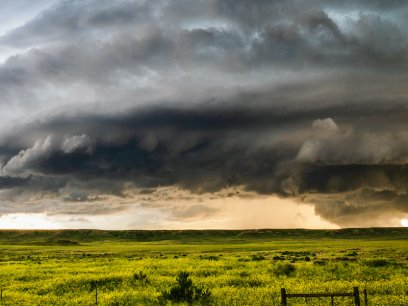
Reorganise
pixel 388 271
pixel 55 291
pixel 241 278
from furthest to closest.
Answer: pixel 388 271 < pixel 241 278 < pixel 55 291

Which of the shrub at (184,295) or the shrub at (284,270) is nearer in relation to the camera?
the shrub at (184,295)

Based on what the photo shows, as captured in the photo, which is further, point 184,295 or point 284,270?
point 284,270

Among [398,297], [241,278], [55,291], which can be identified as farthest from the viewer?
[241,278]

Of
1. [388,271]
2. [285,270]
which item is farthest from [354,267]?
[285,270]

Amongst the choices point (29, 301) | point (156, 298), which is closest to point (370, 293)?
point (156, 298)

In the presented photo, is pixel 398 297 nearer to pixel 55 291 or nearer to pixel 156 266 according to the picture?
pixel 55 291

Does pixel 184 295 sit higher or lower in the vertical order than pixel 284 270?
higher

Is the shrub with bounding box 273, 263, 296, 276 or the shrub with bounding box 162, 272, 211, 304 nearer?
the shrub with bounding box 162, 272, 211, 304

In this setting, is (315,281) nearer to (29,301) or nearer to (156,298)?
(156,298)

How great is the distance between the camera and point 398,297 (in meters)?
29.5

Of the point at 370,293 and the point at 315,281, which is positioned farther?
the point at 315,281

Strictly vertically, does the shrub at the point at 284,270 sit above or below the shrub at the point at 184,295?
below

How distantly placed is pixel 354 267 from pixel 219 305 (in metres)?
26.8

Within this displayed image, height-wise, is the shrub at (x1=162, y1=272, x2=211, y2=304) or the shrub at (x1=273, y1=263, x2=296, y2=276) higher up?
the shrub at (x1=162, y1=272, x2=211, y2=304)
